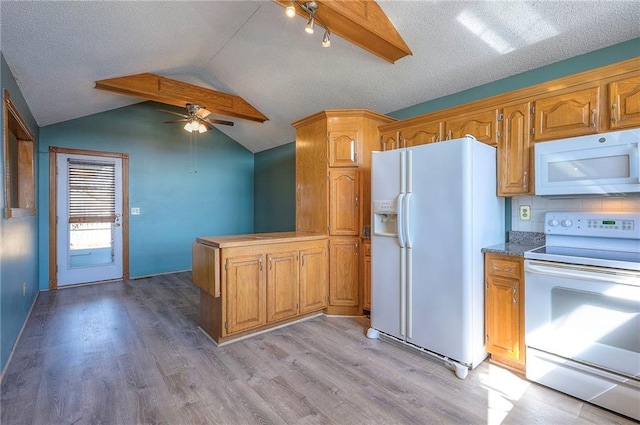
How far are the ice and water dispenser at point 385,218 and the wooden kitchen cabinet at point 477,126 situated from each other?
3.04 feet

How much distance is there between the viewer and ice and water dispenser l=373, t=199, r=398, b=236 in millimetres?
2760

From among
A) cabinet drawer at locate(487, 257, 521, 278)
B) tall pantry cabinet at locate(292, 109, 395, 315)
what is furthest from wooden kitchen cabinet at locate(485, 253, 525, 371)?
tall pantry cabinet at locate(292, 109, 395, 315)

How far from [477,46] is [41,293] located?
6.29m

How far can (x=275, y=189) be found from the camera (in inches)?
237

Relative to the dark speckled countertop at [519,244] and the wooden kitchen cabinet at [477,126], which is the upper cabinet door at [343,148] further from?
the dark speckled countertop at [519,244]

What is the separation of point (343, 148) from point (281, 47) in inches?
51.8

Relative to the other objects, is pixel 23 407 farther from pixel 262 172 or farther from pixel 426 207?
pixel 262 172

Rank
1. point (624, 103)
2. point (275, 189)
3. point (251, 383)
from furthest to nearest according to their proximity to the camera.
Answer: point (275, 189) → point (251, 383) → point (624, 103)

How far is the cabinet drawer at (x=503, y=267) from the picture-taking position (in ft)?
7.34

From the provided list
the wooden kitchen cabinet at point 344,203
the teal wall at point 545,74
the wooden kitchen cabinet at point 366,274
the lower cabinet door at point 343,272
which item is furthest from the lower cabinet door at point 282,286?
the teal wall at point 545,74

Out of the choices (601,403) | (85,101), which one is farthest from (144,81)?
(601,403)

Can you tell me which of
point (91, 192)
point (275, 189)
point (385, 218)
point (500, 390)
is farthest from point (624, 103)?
point (91, 192)

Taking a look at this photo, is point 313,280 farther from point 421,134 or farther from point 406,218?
point 421,134

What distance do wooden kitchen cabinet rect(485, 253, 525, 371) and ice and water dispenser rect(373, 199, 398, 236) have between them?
81cm
